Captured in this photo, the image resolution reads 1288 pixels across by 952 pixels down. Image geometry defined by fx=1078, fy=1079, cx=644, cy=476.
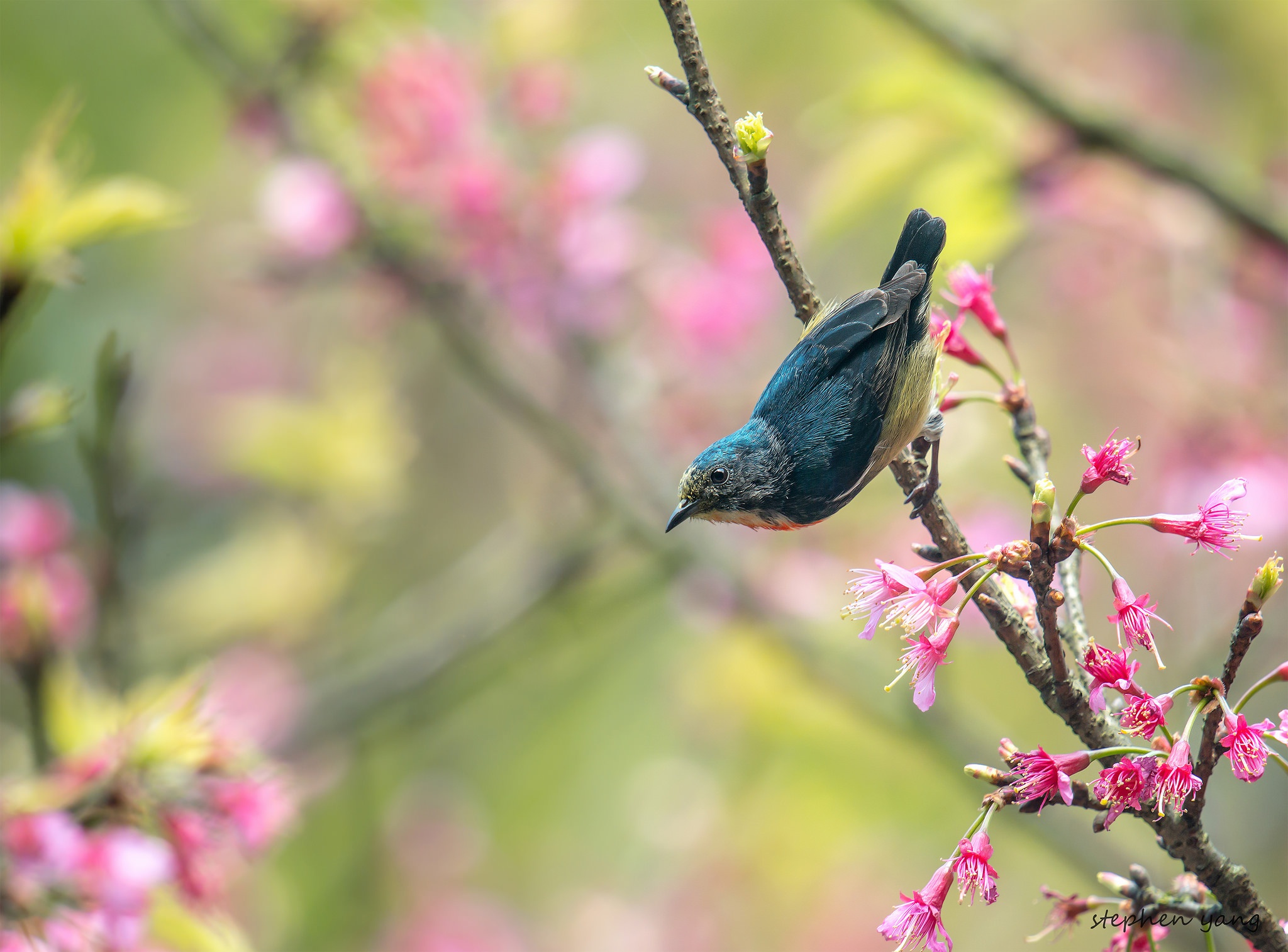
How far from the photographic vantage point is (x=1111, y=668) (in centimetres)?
127

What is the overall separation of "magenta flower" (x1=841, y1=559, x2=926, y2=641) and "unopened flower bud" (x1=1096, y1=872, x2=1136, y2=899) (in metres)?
0.40

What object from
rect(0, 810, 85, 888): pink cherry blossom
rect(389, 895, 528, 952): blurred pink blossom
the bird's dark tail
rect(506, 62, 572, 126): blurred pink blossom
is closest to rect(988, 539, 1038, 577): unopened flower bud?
the bird's dark tail

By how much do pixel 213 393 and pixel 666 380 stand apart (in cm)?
342

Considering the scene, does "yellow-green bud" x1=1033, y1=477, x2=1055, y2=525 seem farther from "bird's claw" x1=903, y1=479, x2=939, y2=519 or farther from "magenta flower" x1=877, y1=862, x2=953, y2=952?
"magenta flower" x1=877, y1=862, x2=953, y2=952

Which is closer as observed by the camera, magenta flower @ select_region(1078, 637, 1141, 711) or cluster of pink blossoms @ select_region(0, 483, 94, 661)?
magenta flower @ select_region(1078, 637, 1141, 711)

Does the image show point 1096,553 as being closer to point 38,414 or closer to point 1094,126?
point 38,414

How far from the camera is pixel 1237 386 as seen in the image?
381 centimetres

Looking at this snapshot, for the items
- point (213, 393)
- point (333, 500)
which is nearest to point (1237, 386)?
point (333, 500)

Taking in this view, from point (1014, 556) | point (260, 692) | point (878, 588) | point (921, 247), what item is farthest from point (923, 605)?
point (260, 692)

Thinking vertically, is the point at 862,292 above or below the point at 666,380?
below

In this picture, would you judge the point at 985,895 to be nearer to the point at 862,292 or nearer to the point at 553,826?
the point at 862,292

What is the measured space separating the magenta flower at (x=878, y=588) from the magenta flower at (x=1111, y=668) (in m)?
0.24

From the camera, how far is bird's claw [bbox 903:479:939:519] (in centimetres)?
159

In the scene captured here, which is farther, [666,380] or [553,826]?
[553,826]
